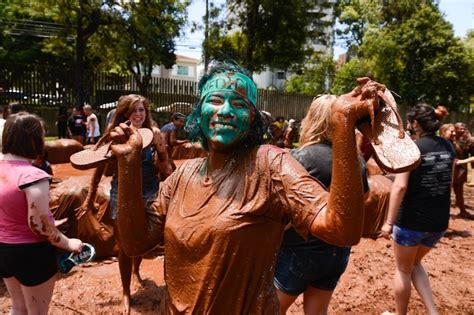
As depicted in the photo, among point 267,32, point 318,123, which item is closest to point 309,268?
point 318,123

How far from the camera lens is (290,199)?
4.89 feet

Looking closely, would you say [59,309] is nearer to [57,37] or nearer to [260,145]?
[260,145]

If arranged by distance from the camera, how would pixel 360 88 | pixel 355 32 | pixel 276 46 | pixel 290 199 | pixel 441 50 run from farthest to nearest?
pixel 355 32, pixel 441 50, pixel 276 46, pixel 290 199, pixel 360 88

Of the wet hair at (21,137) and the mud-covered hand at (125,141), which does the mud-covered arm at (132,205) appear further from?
the wet hair at (21,137)

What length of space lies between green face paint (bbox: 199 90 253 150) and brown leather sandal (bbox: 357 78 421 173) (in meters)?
0.45

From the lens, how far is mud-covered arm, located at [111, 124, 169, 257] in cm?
165

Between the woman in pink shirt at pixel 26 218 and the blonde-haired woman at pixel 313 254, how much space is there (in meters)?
1.38

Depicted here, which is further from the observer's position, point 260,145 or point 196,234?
point 260,145

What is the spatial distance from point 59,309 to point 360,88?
3380mm

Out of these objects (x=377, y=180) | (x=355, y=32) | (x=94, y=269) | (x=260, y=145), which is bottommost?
(x=94, y=269)

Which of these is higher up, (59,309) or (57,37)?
(57,37)

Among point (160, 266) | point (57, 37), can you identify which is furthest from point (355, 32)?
point (160, 266)

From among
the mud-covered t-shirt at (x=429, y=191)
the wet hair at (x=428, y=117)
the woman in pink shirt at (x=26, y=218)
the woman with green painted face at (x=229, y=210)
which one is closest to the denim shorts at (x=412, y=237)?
the mud-covered t-shirt at (x=429, y=191)

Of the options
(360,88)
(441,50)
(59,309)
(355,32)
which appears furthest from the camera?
(355,32)
